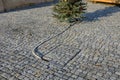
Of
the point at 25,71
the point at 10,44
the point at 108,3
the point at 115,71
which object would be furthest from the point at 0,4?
the point at 115,71

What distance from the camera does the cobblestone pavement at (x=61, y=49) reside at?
200 inches

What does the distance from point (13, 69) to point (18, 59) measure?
616mm

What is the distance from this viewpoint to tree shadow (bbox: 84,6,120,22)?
10.4m

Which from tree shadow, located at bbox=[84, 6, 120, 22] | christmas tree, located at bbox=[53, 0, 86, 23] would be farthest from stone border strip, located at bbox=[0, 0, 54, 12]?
tree shadow, located at bbox=[84, 6, 120, 22]

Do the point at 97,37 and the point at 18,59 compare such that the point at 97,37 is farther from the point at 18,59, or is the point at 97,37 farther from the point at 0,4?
the point at 0,4

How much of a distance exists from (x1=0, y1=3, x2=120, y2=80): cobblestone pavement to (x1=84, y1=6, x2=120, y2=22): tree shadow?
6cm

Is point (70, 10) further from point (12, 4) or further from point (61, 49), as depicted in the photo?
point (12, 4)

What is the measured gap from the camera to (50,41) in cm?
725

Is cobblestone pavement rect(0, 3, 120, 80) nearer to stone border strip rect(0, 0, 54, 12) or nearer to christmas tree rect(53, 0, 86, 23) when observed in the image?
christmas tree rect(53, 0, 86, 23)

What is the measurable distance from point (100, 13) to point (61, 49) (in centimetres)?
582

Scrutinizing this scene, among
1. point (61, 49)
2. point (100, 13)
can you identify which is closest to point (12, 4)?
point (100, 13)

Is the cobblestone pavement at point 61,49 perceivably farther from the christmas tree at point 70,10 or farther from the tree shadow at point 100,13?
the christmas tree at point 70,10

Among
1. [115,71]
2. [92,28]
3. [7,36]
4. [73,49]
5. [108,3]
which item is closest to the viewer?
[115,71]

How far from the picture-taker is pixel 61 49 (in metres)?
6.54
